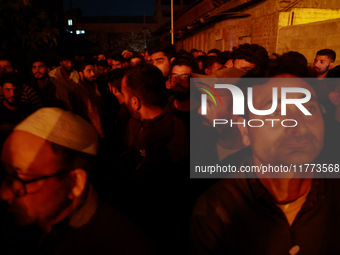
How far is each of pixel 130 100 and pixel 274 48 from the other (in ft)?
24.7

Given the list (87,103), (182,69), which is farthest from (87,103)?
(182,69)

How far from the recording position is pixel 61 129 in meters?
1.40

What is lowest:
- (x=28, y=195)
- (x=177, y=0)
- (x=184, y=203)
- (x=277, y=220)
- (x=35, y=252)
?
(x=184, y=203)

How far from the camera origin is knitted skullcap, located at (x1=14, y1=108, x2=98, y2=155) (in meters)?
1.37

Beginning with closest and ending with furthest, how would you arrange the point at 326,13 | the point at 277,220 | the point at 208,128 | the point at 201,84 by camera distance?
the point at 277,220
the point at 208,128
the point at 201,84
the point at 326,13

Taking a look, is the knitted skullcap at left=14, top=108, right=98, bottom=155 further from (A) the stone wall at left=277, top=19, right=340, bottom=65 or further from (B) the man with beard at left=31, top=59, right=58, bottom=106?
(A) the stone wall at left=277, top=19, right=340, bottom=65

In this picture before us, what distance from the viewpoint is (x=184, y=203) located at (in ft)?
7.96

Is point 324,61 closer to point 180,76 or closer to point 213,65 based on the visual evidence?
point 213,65

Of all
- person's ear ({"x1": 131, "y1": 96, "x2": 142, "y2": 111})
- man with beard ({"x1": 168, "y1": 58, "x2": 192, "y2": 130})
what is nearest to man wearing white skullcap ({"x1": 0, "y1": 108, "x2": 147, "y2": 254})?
person's ear ({"x1": 131, "y1": 96, "x2": 142, "y2": 111})

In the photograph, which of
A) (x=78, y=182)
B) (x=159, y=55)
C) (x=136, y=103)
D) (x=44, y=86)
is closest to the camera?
(x=78, y=182)

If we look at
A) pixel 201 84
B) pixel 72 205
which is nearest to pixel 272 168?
pixel 72 205

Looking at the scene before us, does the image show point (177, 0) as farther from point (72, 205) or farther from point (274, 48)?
point (72, 205)

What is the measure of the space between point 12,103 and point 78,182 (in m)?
3.14

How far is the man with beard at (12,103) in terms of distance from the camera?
12.3 feet
